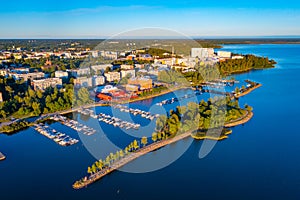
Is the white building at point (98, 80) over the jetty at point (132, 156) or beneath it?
over

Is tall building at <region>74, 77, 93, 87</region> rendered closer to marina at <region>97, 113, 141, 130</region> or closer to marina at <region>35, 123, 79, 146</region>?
marina at <region>97, 113, 141, 130</region>

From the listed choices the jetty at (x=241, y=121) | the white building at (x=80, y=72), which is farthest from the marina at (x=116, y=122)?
the white building at (x=80, y=72)

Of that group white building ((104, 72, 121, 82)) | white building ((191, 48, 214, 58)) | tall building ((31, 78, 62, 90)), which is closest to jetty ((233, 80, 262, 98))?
white building ((104, 72, 121, 82))

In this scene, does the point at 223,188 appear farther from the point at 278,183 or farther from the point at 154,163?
the point at 154,163

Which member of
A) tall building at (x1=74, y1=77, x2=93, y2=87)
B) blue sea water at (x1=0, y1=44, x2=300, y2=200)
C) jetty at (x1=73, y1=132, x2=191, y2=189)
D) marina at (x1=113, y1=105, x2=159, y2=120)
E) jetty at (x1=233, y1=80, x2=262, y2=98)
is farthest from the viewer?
tall building at (x1=74, y1=77, x2=93, y2=87)

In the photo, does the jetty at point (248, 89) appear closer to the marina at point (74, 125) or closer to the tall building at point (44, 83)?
the marina at point (74, 125)

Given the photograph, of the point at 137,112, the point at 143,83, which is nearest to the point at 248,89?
the point at 143,83
